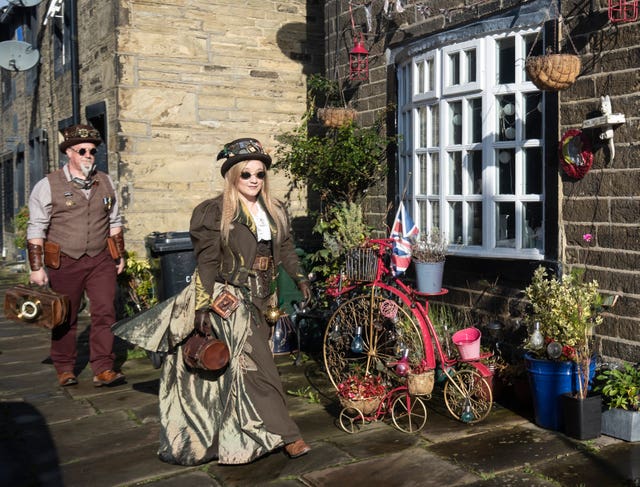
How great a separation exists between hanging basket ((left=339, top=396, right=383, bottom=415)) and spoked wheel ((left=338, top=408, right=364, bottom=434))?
→ 3 cm

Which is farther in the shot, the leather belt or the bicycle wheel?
the bicycle wheel

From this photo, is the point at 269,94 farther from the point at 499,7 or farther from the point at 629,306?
the point at 629,306

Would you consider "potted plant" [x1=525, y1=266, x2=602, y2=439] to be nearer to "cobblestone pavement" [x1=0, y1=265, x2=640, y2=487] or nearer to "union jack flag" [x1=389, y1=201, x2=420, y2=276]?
"cobblestone pavement" [x1=0, y1=265, x2=640, y2=487]

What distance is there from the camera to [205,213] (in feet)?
15.9

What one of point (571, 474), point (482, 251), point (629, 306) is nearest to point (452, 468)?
point (571, 474)

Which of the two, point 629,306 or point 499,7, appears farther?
point 499,7

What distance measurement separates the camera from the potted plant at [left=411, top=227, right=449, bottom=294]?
5875 millimetres

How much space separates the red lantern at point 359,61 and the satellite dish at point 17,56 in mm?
7706

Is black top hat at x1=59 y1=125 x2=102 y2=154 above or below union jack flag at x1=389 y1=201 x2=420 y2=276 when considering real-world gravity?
above

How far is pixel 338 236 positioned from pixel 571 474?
388 centimetres

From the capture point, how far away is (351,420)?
5332 mm

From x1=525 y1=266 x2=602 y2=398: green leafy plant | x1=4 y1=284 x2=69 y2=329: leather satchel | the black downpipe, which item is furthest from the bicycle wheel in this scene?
the black downpipe

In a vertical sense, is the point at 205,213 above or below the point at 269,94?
below

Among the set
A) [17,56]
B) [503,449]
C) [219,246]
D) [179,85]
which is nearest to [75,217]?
[219,246]
